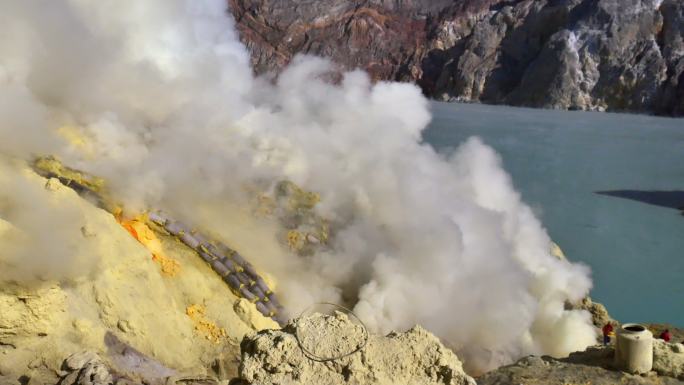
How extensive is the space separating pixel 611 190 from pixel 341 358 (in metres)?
22.5

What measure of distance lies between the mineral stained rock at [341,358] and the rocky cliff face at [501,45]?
190 ft

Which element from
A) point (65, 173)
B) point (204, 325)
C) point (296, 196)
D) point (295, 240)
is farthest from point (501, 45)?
point (204, 325)

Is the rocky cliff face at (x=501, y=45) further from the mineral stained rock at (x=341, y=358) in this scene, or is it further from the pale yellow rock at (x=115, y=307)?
the mineral stained rock at (x=341, y=358)

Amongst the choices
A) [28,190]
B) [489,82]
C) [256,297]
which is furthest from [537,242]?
[489,82]

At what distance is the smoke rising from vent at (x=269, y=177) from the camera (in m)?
10.3

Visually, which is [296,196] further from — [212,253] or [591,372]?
[591,372]

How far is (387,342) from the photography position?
573 cm

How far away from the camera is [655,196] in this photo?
23.8 m

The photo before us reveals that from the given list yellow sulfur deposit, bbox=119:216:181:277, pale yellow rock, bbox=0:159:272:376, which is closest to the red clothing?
pale yellow rock, bbox=0:159:272:376

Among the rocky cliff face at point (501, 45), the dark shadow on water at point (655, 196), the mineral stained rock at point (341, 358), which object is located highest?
the rocky cliff face at point (501, 45)

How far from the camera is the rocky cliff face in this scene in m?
60.0

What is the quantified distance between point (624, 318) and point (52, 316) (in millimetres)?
10975

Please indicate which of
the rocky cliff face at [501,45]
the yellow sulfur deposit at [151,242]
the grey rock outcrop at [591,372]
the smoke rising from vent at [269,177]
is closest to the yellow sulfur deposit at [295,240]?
the smoke rising from vent at [269,177]

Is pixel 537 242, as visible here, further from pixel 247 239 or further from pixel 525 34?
pixel 525 34
